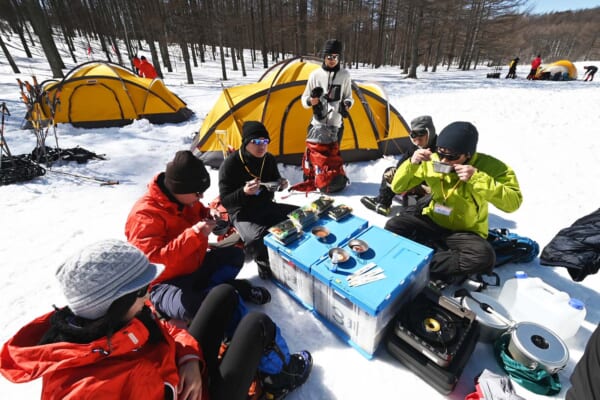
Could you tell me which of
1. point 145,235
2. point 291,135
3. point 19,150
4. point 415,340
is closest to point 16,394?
point 145,235

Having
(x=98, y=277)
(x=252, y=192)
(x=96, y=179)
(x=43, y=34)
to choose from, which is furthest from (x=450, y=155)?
(x=43, y=34)

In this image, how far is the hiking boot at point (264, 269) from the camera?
107 inches

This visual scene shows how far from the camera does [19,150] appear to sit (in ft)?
19.9

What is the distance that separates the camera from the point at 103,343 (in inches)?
39.3

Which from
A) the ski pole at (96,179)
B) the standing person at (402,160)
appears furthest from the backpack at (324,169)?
the ski pole at (96,179)

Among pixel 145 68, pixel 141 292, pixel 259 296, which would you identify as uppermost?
pixel 145 68

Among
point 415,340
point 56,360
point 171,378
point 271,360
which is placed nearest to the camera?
point 56,360

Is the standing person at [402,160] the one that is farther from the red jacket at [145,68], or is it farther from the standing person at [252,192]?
the red jacket at [145,68]

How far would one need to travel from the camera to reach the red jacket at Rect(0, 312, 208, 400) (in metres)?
0.93

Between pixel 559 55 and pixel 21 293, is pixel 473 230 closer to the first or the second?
pixel 21 293

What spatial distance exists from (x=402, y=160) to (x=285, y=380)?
3.12m

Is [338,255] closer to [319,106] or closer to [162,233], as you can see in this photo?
[162,233]

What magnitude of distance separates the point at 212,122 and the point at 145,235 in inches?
160

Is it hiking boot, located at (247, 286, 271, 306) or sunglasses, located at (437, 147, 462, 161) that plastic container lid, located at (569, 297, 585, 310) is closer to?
sunglasses, located at (437, 147, 462, 161)
